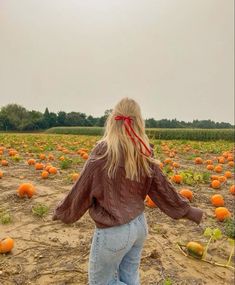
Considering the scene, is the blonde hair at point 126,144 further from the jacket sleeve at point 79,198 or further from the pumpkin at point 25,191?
the pumpkin at point 25,191

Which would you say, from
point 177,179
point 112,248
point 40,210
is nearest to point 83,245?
point 40,210

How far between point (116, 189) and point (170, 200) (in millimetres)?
585

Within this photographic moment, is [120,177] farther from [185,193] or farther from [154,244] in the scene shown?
[185,193]

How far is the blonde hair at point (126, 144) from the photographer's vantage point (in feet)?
8.80

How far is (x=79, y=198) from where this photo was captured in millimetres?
2730

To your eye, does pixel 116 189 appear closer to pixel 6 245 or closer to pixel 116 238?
pixel 116 238

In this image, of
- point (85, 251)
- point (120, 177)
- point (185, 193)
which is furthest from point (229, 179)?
point (120, 177)

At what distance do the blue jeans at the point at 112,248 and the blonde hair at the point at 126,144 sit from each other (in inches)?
16.0

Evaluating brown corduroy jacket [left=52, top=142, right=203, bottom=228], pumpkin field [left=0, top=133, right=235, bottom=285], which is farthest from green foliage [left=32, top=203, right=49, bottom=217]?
brown corduroy jacket [left=52, top=142, right=203, bottom=228]

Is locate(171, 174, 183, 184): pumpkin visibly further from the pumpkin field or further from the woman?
the woman

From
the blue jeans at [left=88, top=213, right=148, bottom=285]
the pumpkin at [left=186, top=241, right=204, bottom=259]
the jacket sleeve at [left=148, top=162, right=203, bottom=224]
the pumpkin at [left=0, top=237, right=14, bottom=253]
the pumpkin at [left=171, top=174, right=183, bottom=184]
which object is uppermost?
the jacket sleeve at [left=148, top=162, right=203, bottom=224]

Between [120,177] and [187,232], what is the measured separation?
2751mm

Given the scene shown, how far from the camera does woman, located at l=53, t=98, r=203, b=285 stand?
2.68 m

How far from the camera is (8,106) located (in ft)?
279
